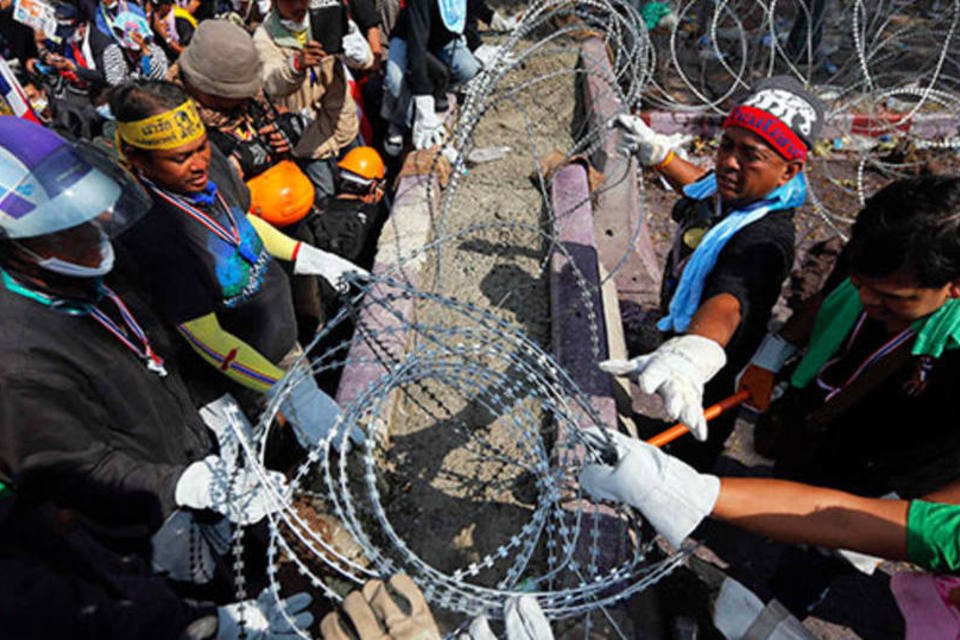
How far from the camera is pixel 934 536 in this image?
4.99ft

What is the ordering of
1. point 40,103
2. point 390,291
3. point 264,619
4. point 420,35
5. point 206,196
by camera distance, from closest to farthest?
point 264,619 → point 206,196 → point 390,291 → point 420,35 → point 40,103

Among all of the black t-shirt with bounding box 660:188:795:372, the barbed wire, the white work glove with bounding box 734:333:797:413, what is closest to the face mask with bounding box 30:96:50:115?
the barbed wire

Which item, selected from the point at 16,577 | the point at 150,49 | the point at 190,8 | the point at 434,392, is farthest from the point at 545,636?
the point at 190,8

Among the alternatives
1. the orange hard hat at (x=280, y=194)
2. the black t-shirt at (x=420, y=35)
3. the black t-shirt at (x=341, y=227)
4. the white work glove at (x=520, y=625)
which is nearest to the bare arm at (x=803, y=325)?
the white work glove at (x=520, y=625)

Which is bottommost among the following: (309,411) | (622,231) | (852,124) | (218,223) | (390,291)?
→ (622,231)

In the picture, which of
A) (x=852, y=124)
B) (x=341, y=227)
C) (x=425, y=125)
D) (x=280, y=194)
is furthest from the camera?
(x=852, y=124)

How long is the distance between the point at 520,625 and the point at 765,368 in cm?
164

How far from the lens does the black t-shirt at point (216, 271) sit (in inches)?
89.8

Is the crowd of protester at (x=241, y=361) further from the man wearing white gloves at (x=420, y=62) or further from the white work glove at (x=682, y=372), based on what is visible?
the man wearing white gloves at (x=420, y=62)

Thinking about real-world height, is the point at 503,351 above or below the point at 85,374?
below

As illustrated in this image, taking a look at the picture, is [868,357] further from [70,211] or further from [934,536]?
[70,211]

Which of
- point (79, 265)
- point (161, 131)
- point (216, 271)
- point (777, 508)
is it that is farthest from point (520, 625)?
point (161, 131)

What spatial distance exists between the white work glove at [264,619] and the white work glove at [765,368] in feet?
6.97

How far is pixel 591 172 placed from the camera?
16.9ft
